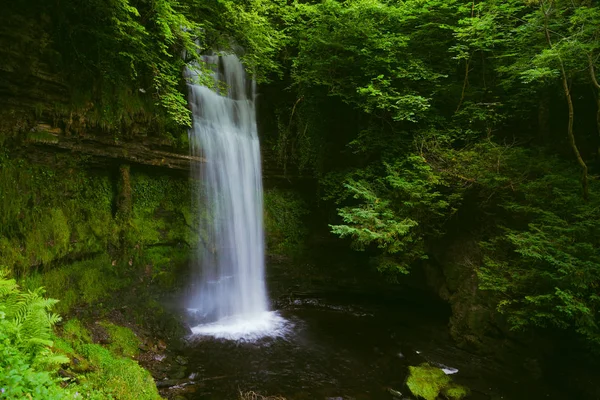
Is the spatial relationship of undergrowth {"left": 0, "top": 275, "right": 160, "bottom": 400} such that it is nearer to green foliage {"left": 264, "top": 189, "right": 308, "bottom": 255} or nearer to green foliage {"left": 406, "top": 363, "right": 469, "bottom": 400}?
green foliage {"left": 406, "top": 363, "right": 469, "bottom": 400}

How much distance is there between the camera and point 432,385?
6629 mm

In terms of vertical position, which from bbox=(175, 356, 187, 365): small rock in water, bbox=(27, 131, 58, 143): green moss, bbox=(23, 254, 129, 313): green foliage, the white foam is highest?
bbox=(27, 131, 58, 143): green moss

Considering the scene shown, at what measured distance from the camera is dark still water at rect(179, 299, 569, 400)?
656cm

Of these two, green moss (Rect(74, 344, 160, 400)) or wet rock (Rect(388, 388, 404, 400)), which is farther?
wet rock (Rect(388, 388, 404, 400))

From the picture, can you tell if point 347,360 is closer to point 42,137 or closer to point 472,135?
point 472,135

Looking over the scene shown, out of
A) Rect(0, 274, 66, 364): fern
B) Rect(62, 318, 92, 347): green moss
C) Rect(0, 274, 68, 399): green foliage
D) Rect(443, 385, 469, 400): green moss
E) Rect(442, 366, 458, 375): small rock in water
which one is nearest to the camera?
Rect(0, 274, 68, 399): green foliage

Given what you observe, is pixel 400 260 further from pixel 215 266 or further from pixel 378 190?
pixel 215 266

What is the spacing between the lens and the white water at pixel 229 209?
373 inches

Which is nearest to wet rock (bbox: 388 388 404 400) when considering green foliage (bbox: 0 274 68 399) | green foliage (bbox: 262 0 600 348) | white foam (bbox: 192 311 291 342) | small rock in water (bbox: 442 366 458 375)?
small rock in water (bbox: 442 366 458 375)

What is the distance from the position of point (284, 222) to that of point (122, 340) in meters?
6.21

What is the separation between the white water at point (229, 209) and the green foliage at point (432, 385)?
3.86 m

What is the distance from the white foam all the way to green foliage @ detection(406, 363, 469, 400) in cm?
357

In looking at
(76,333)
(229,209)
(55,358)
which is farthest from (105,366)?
(229,209)

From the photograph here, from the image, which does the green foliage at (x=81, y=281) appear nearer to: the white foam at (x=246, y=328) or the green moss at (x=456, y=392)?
the white foam at (x=246, y=328)
